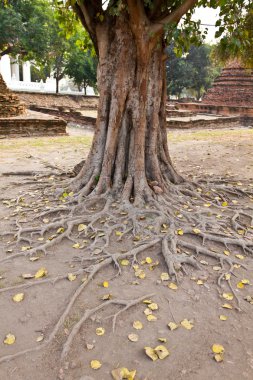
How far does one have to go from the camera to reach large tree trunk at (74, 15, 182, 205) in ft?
13.9

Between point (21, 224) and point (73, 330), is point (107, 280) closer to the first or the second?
point (73, 330)

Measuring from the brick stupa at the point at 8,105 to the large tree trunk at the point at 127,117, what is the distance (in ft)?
32.3

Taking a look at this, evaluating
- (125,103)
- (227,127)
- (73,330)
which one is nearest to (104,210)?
(125,103)

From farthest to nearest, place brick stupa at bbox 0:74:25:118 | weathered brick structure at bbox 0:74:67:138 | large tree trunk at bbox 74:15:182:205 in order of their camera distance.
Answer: brick stupa at bbox 0:74:25:118
weathered brick structure at bbox 0:74:67:138
large tree trunk at bbox 74:15:182:205

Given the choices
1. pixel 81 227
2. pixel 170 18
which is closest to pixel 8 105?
pixel 170 18

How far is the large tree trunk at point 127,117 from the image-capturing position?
424 cm

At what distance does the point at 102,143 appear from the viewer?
466 cm

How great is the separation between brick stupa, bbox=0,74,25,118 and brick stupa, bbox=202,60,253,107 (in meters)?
14.4

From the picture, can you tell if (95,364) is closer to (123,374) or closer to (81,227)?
(123,374)

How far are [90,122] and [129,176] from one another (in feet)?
39.5

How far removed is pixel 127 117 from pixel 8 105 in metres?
10.5

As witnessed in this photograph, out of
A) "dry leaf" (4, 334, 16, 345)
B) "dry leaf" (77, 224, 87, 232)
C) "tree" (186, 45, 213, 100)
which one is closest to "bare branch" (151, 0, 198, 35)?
"dry leaf" (77, 224, 87, 232)

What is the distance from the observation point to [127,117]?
14.7ft

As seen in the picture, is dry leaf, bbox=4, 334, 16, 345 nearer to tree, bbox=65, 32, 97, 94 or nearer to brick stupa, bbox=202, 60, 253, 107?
brick stupa, bbox=202, 60, 253, 107
